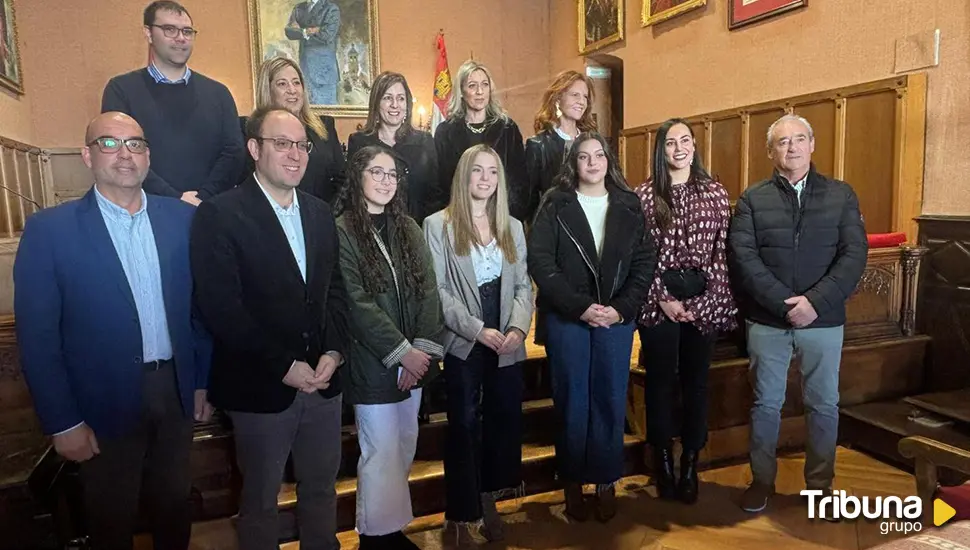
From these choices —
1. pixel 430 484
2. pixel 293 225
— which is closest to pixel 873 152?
pixel 430 484

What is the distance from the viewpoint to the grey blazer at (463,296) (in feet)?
7.76

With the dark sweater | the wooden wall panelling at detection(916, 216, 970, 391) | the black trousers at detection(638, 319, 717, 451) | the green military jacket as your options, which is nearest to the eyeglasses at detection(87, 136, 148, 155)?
the dark sweater

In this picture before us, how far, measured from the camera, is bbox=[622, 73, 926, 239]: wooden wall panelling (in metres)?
4.11

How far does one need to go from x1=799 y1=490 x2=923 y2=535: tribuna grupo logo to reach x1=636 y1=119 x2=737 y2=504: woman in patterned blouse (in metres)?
0.59

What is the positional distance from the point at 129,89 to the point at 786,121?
2.57 metres

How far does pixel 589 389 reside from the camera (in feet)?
8.52

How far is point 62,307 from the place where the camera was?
1.73 metres

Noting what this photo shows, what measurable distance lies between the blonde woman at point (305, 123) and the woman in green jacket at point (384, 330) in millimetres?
405

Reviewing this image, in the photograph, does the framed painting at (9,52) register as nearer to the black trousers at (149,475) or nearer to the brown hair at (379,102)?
the brown hair at (379,102)

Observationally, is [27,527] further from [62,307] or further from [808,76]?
[808,76]

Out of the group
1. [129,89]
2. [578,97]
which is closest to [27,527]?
[129,89]

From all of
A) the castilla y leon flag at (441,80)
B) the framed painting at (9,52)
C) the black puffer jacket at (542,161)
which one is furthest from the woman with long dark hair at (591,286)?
the castilla y leon flag at (441,80)

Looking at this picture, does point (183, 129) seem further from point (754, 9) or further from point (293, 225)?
point (754, 9)

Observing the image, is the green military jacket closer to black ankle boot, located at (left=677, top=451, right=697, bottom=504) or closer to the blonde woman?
the blonde woman
